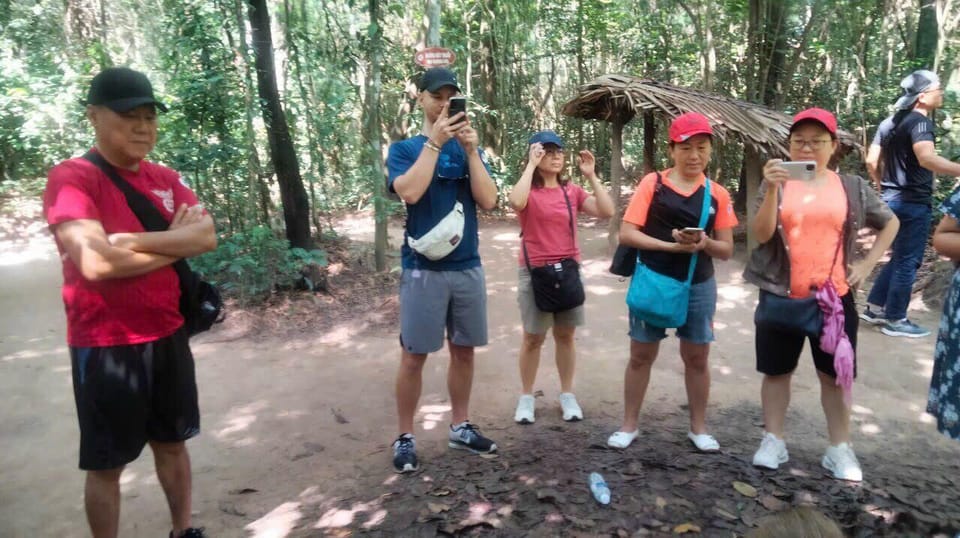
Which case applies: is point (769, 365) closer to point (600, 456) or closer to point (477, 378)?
point (600, 456)

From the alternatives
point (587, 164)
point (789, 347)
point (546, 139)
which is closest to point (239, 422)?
point (546, 139)

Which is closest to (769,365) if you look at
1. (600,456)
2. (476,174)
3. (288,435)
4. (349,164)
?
(600,456)

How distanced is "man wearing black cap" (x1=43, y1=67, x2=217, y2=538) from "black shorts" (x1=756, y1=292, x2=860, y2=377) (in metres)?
2.68

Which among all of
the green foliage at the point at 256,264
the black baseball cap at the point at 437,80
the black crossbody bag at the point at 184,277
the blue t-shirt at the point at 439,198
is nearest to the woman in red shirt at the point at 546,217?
the blue t-shirt at the point at 439,198

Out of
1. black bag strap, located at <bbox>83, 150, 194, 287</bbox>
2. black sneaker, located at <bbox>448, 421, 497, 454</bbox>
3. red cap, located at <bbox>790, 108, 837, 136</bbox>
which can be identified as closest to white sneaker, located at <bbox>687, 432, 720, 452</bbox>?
black sneaker, located at <bbox>448, 421, 497, 454</bbox>

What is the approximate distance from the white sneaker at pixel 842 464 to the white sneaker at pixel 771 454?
20 cm

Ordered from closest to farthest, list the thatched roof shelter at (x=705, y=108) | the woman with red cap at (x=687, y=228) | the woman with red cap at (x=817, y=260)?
the woman with red cap at (x=817, y=260), the woman with red cap at (x=687, y=228), the thatched roof shelter at (x=705, y=108)

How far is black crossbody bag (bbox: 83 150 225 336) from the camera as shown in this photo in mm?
2246

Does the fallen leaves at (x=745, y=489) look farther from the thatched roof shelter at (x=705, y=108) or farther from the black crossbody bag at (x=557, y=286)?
the thatched roof shelter at (x=705, y=108)

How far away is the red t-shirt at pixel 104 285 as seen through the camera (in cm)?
209

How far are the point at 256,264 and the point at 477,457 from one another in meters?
4.18

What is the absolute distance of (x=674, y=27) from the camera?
12.2m

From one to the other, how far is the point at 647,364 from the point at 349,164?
29.8ft

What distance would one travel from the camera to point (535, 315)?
143 inches
